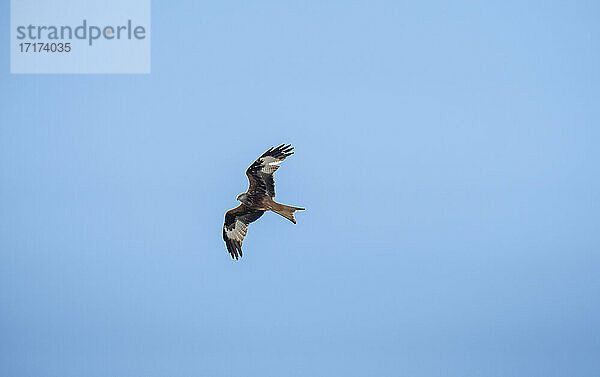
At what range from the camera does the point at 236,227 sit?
778 inches

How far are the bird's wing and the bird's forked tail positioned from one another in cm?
127

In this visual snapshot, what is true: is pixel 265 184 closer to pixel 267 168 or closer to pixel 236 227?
pixel 267 168

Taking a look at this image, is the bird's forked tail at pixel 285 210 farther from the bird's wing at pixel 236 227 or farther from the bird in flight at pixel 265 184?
the bird's wing at pixel 236 227

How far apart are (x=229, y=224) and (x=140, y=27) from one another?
11.5m

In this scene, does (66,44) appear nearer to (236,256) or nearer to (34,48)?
(34,48)

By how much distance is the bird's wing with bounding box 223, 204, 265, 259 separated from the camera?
19.3m

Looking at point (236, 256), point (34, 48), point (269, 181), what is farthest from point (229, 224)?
point (34, 48)

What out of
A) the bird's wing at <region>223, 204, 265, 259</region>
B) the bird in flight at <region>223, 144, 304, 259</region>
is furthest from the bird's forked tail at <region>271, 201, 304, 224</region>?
the bird's wing at <region>223, 204, 265, 259</region>

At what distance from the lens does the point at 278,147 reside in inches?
711

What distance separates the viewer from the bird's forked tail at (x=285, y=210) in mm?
17562

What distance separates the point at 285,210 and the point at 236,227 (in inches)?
91.9

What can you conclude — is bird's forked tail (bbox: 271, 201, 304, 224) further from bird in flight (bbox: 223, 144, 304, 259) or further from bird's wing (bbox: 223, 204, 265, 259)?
bird's wing (bbox: 223, 204, 265, 259)

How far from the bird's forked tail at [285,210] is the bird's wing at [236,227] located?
1274 millimetres

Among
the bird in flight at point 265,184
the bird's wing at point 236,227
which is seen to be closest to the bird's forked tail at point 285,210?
the bird in flight at point 265,184
